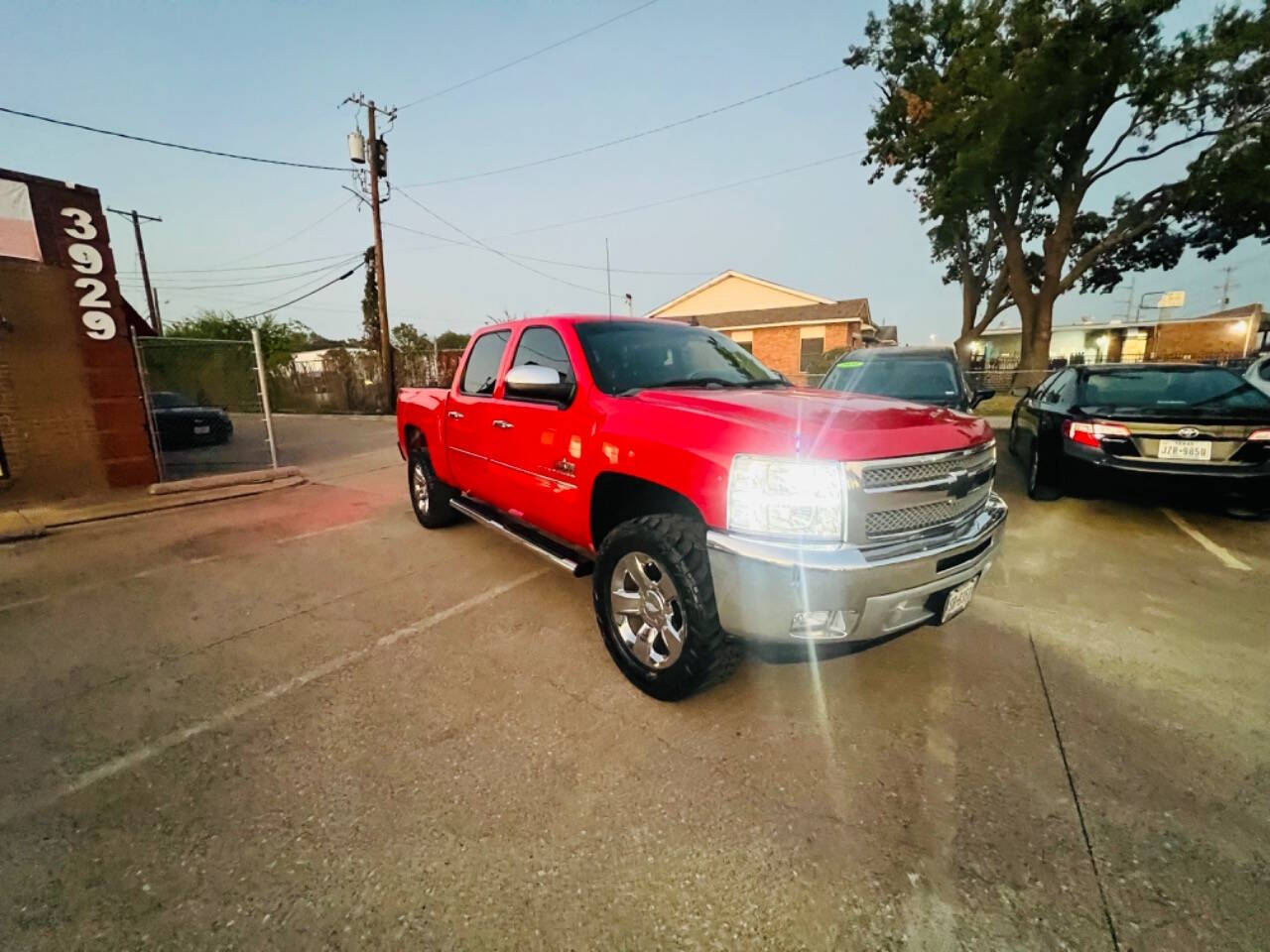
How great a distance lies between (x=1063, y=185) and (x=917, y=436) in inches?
985

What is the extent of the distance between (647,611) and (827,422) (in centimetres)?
122

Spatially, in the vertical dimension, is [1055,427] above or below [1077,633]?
above

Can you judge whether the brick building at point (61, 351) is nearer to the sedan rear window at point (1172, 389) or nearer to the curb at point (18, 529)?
the curb at point (18, 529)

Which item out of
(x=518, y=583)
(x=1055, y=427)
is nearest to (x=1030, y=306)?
(x=1055, y=427)

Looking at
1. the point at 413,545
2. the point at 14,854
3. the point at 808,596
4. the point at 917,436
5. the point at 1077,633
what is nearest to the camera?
the point at 14,854

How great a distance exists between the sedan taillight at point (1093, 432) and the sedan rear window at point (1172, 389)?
37cm

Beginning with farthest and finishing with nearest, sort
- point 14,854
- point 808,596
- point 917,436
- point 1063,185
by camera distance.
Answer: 1. point 1063,185
2. point 917,436
3. point 808,596
4. point 14,854

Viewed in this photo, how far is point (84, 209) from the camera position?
6.88 metres

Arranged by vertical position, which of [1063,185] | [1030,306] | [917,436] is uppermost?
[1063,185]

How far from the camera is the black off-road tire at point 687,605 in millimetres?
2328

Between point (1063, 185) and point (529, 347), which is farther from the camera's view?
point (1063, 185)

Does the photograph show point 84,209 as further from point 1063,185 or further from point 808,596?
point 1063,185

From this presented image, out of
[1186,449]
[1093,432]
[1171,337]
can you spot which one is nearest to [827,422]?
[1093,432]

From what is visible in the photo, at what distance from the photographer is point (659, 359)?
3.46m
